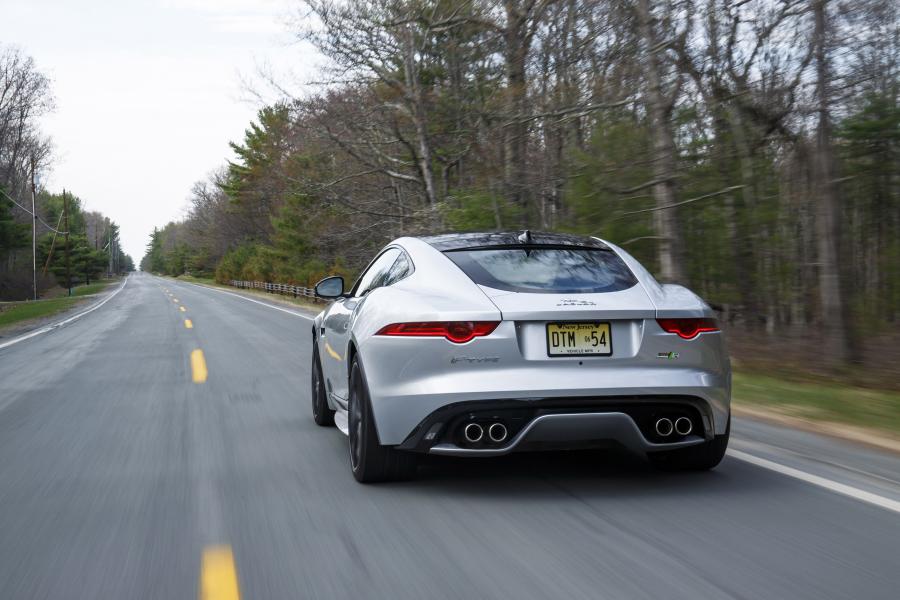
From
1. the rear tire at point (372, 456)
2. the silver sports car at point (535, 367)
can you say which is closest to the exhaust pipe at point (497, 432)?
the silver sports car at point (535, 367)

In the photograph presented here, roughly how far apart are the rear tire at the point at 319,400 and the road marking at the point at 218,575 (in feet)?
10.3

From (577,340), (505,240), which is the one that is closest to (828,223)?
(505,240)

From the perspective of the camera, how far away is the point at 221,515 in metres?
4.44

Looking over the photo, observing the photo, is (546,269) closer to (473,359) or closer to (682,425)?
(473,359)

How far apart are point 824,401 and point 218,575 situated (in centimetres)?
596

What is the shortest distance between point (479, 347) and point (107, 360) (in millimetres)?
9769

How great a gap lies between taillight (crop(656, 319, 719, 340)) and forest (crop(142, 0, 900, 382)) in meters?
6.15

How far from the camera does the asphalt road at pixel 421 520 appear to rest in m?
3.38

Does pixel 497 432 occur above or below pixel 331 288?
below

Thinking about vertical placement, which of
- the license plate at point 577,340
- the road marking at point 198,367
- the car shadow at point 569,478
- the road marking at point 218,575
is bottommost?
the car shadow at point 569,478

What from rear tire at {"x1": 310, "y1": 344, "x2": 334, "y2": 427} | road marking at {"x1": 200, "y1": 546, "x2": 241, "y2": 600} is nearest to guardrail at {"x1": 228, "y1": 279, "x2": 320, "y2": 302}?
rear tire at {"x1": 310, "y1": 344, "x2": 334, "y2": 427}

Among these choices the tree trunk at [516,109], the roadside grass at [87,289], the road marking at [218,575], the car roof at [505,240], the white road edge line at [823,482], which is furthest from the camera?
the roadside grass at [87,289]

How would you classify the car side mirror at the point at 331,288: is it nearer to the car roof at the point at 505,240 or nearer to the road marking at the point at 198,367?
the car roof at the point at 505,240

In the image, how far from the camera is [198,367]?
451 inches
